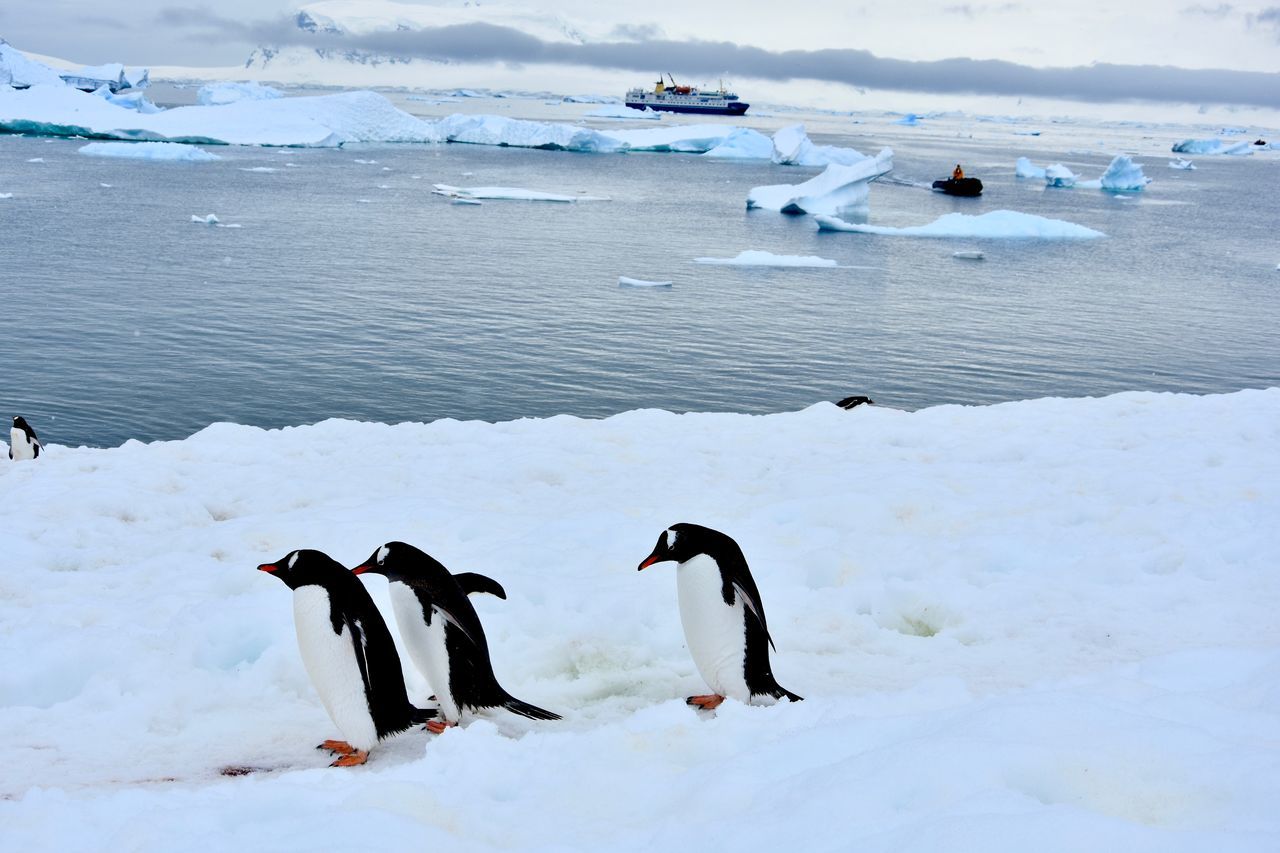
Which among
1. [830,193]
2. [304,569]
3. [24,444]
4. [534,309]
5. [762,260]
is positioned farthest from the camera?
[830,193]

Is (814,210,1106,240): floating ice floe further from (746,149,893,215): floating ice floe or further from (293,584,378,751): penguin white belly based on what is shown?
(293,584,378,751): penguin white belly

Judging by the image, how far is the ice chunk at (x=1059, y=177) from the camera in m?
67.1

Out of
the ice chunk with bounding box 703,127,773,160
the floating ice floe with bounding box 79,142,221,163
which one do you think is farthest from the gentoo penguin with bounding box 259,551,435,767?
the ice chunk with bounding box 703,127,773,160

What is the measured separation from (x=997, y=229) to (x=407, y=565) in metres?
43.2

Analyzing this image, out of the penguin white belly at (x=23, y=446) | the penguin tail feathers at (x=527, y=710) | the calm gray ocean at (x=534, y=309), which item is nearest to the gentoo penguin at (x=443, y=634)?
the penguin tail feathers at (x=527, y=710)

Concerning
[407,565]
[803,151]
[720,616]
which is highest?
[803,151]

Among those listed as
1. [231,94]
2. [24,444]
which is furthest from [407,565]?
[231,94]

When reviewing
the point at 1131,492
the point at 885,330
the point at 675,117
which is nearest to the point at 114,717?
the point at 1131,492

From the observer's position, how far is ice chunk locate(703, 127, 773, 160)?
82875 millimetres

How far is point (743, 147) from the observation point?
276 feet

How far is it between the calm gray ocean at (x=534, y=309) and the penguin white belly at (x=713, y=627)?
13.5m

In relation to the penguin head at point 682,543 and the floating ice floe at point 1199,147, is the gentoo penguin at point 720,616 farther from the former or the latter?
the floating ice floe at point 1199,147

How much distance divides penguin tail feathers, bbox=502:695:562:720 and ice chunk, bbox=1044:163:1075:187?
229ft

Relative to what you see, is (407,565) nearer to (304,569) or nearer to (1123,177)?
(304,569)
